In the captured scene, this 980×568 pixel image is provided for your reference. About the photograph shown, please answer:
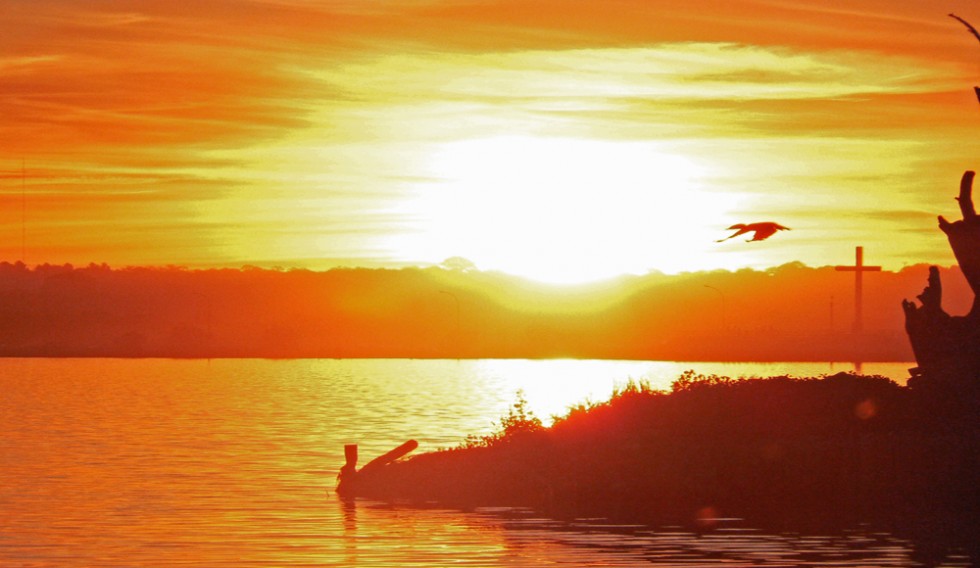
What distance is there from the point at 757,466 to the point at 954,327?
9.47 m

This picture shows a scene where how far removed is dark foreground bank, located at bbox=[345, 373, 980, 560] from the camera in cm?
4378

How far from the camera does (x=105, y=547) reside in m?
37.9

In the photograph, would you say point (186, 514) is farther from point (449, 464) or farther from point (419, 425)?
point (419, 425)

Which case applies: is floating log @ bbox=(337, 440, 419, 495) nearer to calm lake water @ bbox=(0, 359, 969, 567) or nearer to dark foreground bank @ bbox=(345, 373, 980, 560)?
→ calm lake water @ bbox=(0, 359, 969, 567)

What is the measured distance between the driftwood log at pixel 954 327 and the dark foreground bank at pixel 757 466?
73cm

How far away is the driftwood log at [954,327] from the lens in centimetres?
4666

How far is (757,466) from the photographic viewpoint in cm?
4406

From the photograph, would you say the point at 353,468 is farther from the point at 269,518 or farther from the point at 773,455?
the point at 773,455

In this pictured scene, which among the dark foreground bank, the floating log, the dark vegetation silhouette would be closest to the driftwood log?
the dark vegetation silhouette

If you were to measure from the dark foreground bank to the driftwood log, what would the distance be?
2.39 ft

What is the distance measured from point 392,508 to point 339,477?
15.8 ft

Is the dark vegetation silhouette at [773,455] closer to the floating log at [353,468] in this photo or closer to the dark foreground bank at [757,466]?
the dark foreground bank at [757,466]

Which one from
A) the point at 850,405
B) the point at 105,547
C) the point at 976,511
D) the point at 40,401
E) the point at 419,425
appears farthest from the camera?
the point at 40,401

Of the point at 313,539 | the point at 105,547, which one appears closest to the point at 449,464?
the point at 313,539
